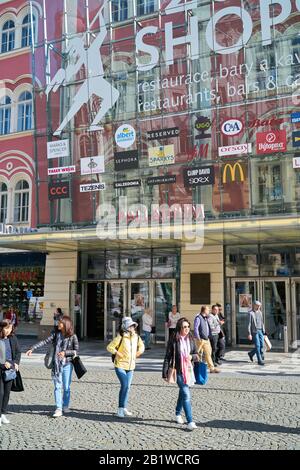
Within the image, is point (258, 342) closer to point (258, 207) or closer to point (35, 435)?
point (258, 207)

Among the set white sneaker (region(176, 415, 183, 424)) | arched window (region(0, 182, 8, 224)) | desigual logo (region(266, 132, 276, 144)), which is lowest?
white sneaker (region(176, 415, 183, 424))

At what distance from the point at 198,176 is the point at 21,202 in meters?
9.31

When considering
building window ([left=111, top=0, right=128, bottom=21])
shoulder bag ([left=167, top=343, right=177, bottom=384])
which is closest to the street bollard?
shoulder bag ([left=167, top=343, right=177, bottom=384])

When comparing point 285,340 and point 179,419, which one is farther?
point 285,340

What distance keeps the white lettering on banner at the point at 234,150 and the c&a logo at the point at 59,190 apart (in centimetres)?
698

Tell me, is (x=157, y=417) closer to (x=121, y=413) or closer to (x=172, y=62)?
(x=121, y=413)

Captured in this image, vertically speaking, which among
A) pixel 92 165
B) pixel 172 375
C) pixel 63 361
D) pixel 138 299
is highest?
pixel 92 165

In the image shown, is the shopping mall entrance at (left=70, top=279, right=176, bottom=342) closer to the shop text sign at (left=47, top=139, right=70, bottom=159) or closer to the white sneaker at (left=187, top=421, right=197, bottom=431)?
the shop text sign at (left=47, top=139, right=70, bottom=159)

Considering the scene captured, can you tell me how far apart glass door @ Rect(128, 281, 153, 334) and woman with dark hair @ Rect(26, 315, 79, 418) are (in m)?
11.5

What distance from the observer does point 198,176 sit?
62.3ft

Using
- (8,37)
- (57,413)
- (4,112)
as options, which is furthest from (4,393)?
(8,37)

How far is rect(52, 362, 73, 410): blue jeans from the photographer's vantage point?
8.18 meters
